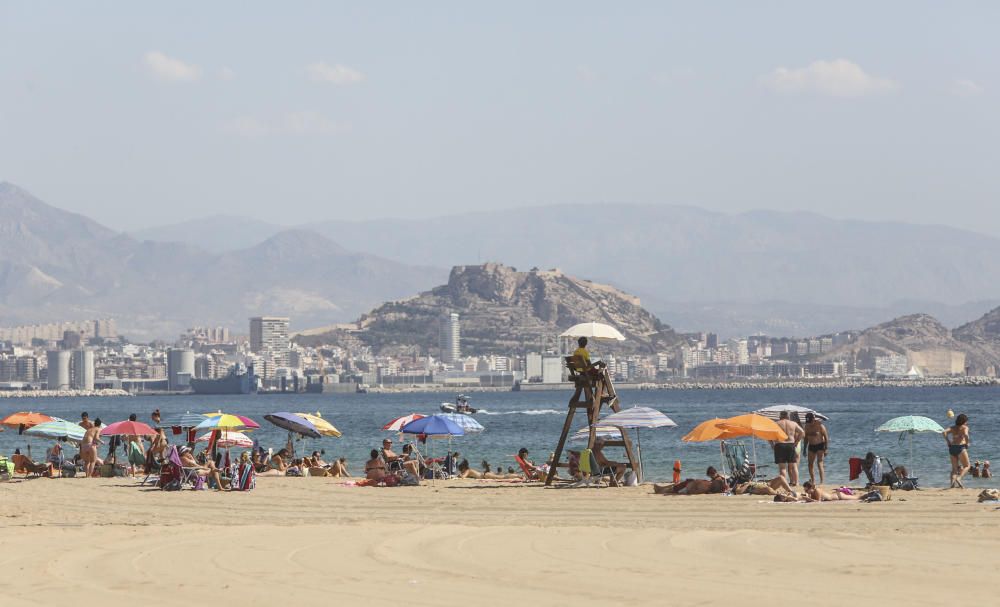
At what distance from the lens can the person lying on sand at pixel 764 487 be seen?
76.8ft

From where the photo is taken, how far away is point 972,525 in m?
18.5

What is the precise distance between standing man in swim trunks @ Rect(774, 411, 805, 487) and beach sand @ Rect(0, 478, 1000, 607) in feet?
7.77

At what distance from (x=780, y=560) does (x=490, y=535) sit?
4098 millimetres

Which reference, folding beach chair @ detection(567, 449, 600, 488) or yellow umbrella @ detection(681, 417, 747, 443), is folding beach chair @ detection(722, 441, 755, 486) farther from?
folding beach chair @ detection(567, 449, 600, 488)

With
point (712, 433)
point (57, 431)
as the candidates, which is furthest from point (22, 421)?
point (712, 433)

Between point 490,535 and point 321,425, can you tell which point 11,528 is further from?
point 321,425

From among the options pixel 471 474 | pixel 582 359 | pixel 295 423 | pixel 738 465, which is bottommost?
pixel 471 474

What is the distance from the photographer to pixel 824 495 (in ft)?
73.6

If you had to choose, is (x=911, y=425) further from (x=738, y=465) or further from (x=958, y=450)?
(x=738, y=465)

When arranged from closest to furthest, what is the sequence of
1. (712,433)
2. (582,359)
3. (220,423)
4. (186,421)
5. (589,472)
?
1. (712,433)
2. (582,359)
3. (589,472)
4. (220,423)
5. (186,421)

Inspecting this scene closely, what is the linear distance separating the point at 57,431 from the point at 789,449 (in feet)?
57.1

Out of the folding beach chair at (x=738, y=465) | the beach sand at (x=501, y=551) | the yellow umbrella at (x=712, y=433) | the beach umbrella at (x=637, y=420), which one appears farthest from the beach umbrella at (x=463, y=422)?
the beach sand at (x=501, y=551)

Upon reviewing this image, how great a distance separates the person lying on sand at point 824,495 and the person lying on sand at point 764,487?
474mm

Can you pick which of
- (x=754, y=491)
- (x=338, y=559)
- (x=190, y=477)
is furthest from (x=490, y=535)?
(x=190, y=477)
